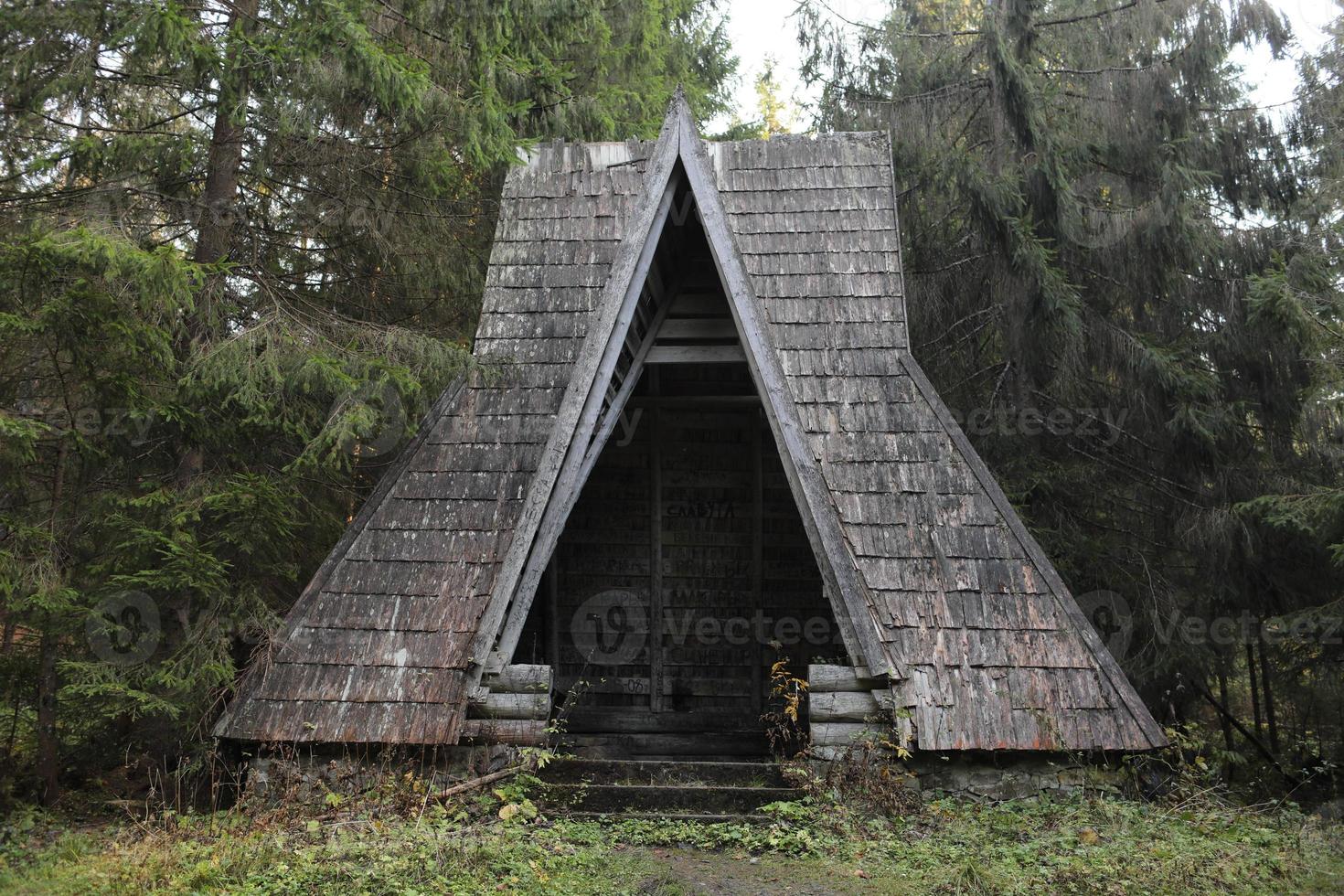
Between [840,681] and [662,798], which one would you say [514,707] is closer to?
[662,798]

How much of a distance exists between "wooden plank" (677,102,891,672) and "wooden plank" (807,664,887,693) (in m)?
0.14

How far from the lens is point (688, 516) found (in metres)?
11.1

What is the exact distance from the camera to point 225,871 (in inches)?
217

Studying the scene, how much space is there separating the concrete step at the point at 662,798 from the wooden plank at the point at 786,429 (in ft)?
3.87

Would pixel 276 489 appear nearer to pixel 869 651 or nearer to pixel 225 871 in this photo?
pixel 225 871

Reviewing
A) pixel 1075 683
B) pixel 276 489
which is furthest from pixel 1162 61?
pixel 276 489

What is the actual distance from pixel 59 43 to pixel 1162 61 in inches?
431

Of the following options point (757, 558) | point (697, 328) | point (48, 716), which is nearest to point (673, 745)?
point (757, 558)

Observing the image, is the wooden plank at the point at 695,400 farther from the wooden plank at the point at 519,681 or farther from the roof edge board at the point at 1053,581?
the wooden plank at the point at 519,681

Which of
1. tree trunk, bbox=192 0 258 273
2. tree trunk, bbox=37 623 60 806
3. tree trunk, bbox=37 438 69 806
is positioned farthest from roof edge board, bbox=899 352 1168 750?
tree trunk, bbox=37 623 60 806

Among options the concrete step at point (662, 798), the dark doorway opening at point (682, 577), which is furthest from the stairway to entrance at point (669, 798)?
the dark doorway opening at point (682, 577)

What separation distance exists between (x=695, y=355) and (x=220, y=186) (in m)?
4.33

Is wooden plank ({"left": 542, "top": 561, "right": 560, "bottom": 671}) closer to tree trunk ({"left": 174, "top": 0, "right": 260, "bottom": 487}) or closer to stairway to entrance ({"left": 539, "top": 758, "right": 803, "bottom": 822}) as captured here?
stairway to entrance ({"left": 539, "top": 758, "right": 803, "bottom": 822})

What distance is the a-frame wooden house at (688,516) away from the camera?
731 cm
